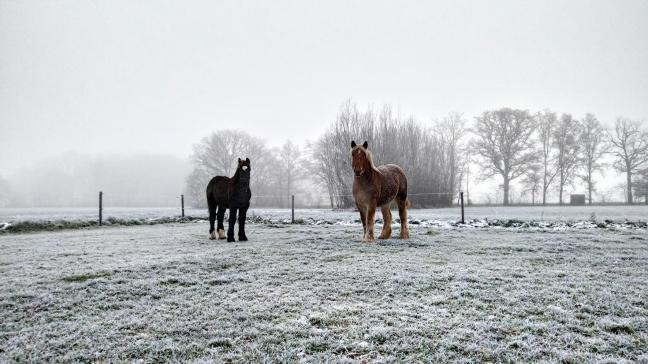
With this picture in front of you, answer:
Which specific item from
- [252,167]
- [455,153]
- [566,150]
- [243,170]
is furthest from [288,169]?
[243,170]

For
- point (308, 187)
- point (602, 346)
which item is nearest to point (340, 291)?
point (602, 346)

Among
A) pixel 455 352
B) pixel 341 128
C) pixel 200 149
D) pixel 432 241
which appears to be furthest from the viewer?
pixel 200 149

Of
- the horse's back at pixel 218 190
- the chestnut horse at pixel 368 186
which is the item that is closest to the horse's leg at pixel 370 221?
the chestnut horse at pixel 368 186

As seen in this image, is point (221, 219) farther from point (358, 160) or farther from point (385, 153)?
point (385, 153)

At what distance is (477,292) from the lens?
3.27 m

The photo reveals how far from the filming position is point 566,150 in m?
34.3

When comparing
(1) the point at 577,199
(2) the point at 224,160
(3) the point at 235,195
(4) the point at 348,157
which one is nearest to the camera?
(3) the point at 235,195

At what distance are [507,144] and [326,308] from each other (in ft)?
120

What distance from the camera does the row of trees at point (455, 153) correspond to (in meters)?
26.9

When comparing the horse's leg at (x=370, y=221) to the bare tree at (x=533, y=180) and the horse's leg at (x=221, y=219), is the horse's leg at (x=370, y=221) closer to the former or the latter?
the horse's leg at (x=221, y=219)

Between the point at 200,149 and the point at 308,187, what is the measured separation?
Result: 15.9 metres

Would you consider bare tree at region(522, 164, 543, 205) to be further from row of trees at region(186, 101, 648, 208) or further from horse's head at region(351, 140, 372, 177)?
horse's head at region(351, 140, 372, 177)

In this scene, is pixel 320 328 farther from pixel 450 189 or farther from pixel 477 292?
pixel 450 189

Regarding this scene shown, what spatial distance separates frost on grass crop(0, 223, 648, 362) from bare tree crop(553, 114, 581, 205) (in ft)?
113
